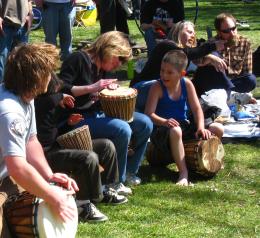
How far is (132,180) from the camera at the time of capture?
5270mm

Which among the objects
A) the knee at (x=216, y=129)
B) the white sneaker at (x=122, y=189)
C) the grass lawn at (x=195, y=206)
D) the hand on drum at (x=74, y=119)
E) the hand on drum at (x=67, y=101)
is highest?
the hand on drum at (x=67, y=101)

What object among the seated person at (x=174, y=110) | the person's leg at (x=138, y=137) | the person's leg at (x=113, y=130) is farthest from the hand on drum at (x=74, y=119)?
the seated person at (x=174, y=110)

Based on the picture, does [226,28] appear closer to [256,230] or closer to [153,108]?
[153,108]

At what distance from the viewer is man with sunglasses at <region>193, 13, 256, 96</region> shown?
22.3ft

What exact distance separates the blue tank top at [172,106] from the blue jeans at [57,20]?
3.03m

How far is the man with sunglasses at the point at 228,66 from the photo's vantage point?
679 cm

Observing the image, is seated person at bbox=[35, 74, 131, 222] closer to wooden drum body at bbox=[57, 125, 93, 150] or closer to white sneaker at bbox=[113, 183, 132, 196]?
wooden drum body at bbox=[57, 125, 93, 150]

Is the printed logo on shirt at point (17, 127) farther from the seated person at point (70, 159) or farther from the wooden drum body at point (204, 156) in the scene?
the wooden drum body at point (204, 156)

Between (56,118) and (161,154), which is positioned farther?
(161,154)

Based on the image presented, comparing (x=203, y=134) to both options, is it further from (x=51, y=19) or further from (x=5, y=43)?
(x=51, y=19)

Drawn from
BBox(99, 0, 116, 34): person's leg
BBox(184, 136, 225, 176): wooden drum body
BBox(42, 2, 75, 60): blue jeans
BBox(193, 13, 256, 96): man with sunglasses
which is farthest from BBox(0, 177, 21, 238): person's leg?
BBox(99, 0, 116, 34): person's leg

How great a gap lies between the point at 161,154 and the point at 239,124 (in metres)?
1.70

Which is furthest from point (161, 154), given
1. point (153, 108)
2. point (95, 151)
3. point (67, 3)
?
point (67, 3)

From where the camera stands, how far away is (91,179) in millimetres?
4375
